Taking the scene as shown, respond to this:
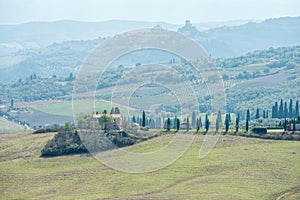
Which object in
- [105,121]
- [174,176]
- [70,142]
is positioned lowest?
[174,176]

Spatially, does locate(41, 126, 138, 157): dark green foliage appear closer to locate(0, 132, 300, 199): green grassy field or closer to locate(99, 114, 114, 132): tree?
locate(0, 132, 300, 199): green grassy field

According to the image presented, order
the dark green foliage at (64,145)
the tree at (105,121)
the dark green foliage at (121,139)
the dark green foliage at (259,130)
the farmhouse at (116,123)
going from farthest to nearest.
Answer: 1. the farmhouse at (116,123)
2. the tree at (105,121)
3. the dark green foliage at (259,130)
4. the dark green foliage at (121,139)
5. the dark green foliage at (64,145)

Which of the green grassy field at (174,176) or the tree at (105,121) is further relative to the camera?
the tree at (105,121)

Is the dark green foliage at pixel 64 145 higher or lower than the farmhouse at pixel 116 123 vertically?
lower

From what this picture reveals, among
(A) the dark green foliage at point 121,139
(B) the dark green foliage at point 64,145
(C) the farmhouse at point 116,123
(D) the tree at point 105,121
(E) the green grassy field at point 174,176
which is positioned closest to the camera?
(E) the green grassy field at point 174,176

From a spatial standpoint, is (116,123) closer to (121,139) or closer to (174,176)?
(121,139)

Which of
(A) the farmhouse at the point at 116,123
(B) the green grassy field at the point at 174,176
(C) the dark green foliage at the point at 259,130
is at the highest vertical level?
(A) the farmhouse at the point at 116,123

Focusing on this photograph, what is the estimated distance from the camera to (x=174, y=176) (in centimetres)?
7044

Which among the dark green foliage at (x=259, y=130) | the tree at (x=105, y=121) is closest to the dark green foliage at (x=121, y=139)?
the tree at (x=105, y=121)

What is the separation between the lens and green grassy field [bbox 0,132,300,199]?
64562mm

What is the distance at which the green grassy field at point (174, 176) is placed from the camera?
64562 millimetres

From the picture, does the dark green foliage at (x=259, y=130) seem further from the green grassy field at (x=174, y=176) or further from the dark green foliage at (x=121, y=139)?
the dark green foliage at (x=121, y=139)

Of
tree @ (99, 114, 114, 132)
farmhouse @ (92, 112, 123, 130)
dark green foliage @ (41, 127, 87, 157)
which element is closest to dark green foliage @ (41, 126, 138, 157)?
dark green foliage @ (41, 127, 87, 157)

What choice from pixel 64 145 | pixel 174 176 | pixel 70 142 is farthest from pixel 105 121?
pixel 174 176
